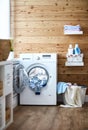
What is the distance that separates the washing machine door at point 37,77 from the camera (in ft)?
21.2

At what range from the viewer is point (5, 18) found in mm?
6770

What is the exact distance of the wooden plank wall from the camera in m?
6.85

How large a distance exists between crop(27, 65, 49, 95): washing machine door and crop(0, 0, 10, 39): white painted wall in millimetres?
946

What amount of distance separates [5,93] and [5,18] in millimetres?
2932

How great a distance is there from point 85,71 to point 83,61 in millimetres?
232

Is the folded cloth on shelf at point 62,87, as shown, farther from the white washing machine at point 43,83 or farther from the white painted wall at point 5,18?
the white painted wall at point 5,18

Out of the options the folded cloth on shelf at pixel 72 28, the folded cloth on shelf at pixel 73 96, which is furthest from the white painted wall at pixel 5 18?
the folded cloth on shelf at pixel 73 96

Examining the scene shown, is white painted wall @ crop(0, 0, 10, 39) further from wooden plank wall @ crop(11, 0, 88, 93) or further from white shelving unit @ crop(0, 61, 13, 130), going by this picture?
white shelving unit @ crop(0, 61, 13, 130)

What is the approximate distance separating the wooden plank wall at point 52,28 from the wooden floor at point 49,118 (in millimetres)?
927

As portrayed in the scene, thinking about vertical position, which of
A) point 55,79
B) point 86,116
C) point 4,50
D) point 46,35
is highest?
point 46,35

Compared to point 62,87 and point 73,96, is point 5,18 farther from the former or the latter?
point 73,96

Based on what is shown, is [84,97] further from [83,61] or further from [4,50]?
[4,50]

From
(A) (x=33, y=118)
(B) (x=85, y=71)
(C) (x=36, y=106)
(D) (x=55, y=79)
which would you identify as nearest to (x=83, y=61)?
(B) (x=85, y=71)

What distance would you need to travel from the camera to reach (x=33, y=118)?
16.9 feet
